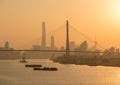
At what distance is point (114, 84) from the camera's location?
1799 inches

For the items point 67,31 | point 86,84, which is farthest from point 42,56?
point 86,84

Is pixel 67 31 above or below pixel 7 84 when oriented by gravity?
above

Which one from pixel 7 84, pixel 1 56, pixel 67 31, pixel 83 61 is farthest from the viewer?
pixel 1 56

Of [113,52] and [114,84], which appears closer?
[114,84]

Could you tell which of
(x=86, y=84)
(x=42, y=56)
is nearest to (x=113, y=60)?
(x=42, y=56)

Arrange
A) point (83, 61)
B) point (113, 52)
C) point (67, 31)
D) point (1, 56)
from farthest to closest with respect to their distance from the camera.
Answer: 1. point (1, 56)
2. point (113, 52)
3. point (83, 61)
4. point (67, 31)

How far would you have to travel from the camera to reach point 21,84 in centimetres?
4612

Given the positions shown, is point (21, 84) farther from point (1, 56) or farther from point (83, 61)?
point (1, 56)

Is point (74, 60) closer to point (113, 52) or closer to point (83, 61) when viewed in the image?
point (83, 61)

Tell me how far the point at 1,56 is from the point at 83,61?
4133 centimetres

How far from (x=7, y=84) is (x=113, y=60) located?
274 feet

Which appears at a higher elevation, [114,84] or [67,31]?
[67,31]

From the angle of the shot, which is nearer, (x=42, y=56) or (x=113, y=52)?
(x=113, y=52)

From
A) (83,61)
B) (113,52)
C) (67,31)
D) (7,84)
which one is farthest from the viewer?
(113,52)
